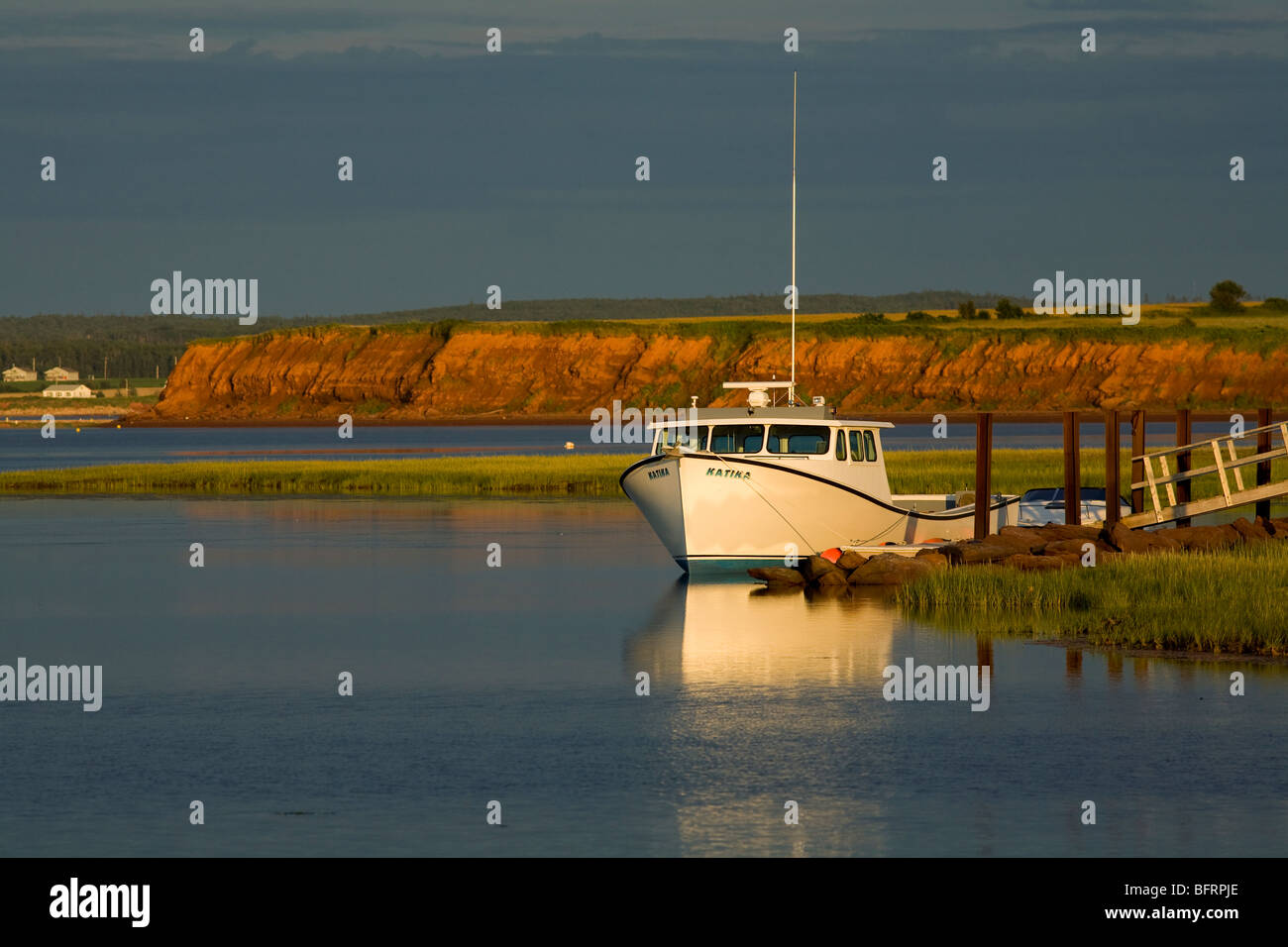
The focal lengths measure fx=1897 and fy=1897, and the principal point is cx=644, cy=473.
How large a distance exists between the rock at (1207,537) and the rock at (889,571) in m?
5.34

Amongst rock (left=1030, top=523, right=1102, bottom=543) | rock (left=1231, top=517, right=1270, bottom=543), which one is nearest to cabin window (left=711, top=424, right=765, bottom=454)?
rock (left=1030, top=523, right=1102, bottom=543)

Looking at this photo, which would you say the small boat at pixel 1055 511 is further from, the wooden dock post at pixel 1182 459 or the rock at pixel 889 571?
the rock at pixel 889 571

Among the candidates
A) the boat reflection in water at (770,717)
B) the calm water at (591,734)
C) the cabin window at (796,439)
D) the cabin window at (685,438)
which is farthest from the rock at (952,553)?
the cabin window at (685,438)

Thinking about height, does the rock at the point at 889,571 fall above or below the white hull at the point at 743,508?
below

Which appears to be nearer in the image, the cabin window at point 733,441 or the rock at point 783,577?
the rock at point 783,577

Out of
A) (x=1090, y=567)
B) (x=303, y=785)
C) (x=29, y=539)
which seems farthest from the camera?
(x=29, y=539)

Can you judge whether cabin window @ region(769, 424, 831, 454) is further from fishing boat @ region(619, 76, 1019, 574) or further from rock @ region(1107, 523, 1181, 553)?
rock @ region(1107, 523, 1181, 553)

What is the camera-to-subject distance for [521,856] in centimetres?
1602

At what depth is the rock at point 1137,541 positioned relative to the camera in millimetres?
37844

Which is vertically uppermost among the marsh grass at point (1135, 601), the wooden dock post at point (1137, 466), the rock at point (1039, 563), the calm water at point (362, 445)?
the calm water at point (362, 445)

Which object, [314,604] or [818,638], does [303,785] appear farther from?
[314,604]
